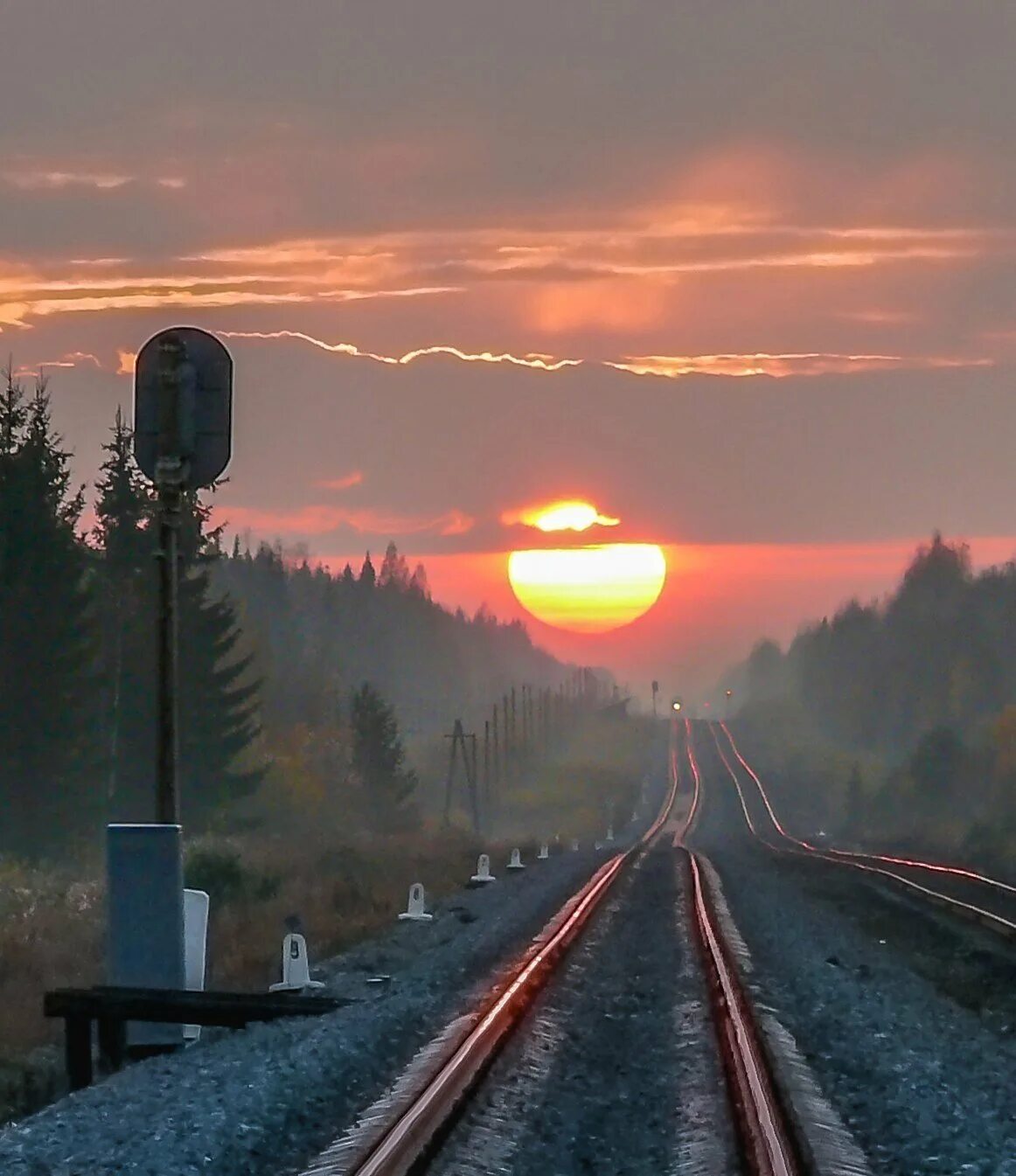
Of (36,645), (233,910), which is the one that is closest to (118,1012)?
(233,910)

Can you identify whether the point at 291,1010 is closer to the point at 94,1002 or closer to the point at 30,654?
the point at 94,1002

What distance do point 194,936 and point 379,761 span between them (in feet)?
250

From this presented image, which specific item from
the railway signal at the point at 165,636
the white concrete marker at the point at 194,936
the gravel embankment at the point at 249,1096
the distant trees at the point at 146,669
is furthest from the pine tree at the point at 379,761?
the railway signal at the point at 165,636

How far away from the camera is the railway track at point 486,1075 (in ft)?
26.3

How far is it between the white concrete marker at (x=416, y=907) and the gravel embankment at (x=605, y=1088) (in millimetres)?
8010

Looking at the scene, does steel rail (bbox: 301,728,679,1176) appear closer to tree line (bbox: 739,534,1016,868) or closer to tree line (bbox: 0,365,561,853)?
tree line (bbox: 0,365,561,853)

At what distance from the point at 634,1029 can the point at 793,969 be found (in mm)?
5193

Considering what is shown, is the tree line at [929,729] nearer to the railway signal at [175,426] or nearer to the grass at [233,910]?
the grass at [233,910]

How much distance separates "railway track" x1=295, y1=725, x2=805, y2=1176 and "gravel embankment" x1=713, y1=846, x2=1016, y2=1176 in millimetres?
411

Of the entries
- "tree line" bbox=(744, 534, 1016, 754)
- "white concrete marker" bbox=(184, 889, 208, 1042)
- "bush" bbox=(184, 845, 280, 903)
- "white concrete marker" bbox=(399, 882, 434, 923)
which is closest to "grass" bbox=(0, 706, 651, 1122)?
"bush" bbox=(184, 845, 280, 903)

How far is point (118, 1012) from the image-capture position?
11.7m

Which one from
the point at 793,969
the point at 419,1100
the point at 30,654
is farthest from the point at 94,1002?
the point at 30,654

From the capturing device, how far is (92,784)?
53.3 metres

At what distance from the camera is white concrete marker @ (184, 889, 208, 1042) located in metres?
13.0
